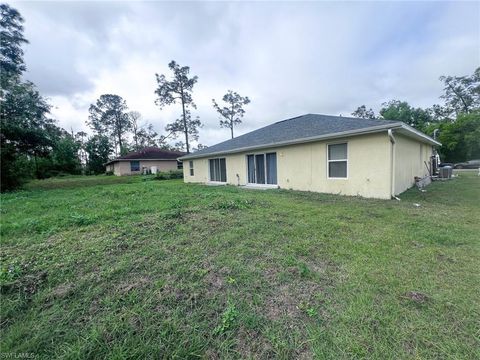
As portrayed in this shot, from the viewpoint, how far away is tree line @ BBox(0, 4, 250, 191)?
11.0m

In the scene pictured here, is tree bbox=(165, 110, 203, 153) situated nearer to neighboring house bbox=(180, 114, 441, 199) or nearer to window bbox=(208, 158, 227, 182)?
window bbox=(208, 158, 227, 182)

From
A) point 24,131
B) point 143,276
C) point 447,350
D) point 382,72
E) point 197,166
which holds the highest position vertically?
point 382,72

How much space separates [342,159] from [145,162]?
26.1 metres

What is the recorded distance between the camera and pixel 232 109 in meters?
30.8

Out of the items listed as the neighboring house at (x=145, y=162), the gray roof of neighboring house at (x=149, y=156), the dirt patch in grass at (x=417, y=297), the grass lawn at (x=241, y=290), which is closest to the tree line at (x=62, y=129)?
the gray roof of neighboring house at (x=149, y=156)

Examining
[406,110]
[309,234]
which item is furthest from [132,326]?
[406,110]

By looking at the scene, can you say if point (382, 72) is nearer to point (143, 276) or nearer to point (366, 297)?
point (366, 297)

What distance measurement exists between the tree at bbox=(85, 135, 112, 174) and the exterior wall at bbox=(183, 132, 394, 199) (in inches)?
1275

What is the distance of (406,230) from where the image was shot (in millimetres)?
3680

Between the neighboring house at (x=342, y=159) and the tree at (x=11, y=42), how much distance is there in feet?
40.4

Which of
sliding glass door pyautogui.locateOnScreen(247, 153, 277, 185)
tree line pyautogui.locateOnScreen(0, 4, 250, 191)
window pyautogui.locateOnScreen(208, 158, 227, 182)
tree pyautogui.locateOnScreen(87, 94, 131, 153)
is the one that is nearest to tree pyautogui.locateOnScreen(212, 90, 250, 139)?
tree line pyautogui.locateOnScreen(0, 4, 250, 191)

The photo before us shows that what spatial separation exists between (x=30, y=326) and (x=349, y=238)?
3885 mm

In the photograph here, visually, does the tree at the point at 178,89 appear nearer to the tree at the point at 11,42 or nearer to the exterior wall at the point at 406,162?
the tree at the point at 11,42

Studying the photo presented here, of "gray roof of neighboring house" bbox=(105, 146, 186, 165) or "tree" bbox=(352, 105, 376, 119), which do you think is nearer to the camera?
"gray roof of neighboring house" bbox=(105, 146, 186, 165)
